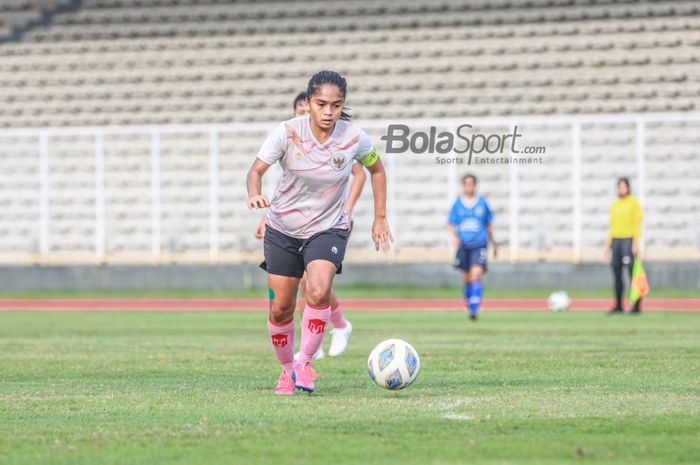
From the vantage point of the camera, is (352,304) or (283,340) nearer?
(283,340)

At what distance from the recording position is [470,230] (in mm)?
20688

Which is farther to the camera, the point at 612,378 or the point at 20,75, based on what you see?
the point at 20,75

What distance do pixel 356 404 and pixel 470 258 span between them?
1229cm

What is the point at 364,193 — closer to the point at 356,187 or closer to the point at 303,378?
the point at 356,187

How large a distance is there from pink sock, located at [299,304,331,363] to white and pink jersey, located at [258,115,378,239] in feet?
1.76

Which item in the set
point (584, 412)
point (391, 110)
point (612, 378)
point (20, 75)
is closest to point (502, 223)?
point (391, 110)

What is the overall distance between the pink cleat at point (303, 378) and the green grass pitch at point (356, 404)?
0.26ft

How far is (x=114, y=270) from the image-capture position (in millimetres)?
28547

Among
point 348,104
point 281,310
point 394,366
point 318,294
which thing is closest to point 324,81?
point 318,294

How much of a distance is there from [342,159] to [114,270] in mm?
19911

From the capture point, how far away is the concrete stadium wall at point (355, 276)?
2644cm

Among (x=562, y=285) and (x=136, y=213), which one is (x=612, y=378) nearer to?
(x=562, y=285)

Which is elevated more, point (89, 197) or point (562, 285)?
point (89, 197)

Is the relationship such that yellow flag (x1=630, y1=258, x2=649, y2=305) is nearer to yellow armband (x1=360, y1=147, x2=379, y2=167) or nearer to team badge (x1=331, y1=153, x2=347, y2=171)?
yellow armband (x1=360, y1=147, x2=379, y2=167)
